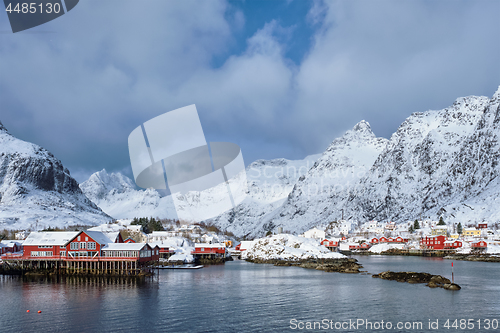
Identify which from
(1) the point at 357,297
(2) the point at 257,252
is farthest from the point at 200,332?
(2) the point at 257,252

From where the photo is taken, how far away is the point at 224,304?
158ft

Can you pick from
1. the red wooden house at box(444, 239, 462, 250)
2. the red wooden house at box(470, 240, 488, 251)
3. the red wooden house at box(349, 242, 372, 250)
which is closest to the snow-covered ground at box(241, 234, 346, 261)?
the red wooden house at box(470, 240, 488, 251)

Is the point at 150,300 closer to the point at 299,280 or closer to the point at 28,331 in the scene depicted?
the point at 28,331

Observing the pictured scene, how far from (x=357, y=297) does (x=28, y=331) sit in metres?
39.3

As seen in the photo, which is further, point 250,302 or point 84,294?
point 84,294

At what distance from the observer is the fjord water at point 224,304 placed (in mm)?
38125

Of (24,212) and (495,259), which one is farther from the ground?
(24,212)

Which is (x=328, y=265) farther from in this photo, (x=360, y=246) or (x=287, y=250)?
(x=360, y=246)

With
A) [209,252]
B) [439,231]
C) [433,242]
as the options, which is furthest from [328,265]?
[439,231]

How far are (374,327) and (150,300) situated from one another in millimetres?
27909

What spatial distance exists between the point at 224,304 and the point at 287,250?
3353 inches

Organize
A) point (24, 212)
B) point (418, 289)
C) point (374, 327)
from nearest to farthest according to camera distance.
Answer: point (374, 327) → point (418, 289) → point (24, 212)

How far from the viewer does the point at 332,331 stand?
36.2m

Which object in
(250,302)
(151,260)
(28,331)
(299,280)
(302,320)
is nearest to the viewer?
(28,331)
